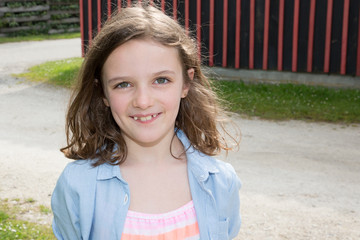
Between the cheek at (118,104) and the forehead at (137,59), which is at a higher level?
the forehead at (137,59)

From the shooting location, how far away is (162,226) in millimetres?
2123

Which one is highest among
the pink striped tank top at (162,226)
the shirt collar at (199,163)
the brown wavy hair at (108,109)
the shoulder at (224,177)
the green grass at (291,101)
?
the brown wavy hair at (108,109)

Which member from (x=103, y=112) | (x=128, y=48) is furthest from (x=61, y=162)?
(x=128, y=48)

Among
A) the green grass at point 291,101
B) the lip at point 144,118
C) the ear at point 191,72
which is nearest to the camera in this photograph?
the lip at point 144,118

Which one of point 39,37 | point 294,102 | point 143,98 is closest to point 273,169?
point 294,102

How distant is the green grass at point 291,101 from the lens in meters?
7.73

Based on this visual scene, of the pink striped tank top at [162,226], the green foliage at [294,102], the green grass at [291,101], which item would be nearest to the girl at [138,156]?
the pink striped tank top at [162,226]

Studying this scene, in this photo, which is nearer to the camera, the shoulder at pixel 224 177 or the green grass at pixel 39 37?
the shoulder at pixel 224 177

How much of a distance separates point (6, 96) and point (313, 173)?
5885 millimetres

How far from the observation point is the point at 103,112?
8.12 ft

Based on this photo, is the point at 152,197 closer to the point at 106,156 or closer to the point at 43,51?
the point at 106,156

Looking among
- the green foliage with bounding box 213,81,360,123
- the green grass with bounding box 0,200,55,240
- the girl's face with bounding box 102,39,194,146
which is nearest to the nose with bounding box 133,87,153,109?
the girl's face with bounding box 102,39,194,146

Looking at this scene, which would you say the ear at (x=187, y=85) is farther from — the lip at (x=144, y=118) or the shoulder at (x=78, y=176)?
the shoulder at (x=78, y=176)

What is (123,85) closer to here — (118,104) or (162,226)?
(118,104)
